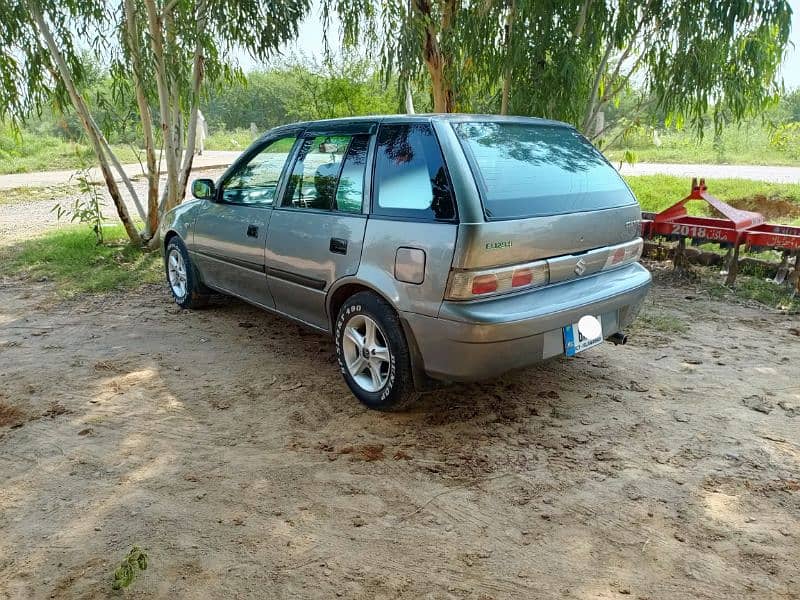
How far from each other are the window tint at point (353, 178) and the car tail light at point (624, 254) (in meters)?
Result: 1.51

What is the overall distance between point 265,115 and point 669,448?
39.0 meters

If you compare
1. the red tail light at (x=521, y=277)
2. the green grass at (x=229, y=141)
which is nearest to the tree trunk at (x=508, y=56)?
the red tail light at (x=521, y=277)

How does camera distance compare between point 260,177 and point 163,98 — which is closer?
point 260,177

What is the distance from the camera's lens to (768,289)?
616 centimetres

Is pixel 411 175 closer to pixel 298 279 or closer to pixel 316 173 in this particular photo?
pixel 316 173

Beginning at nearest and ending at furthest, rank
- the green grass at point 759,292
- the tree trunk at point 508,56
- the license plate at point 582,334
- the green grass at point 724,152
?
the license plate at point 582,334 < the green grass at point 759,292 < the tree trunk at point 508,56 < the green grass at point 724,152

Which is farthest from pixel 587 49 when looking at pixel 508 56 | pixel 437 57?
pixel 437 57

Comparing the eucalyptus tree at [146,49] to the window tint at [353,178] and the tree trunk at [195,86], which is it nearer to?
the tree trunk at [195,86]

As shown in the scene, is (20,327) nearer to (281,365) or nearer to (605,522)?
(281,365)

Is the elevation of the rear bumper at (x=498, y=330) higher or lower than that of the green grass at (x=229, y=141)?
lower

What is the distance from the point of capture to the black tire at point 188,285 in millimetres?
5621

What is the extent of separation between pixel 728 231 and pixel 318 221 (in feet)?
14.0

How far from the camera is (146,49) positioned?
7332mm

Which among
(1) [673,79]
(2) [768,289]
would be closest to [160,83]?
(1) [673,79]
